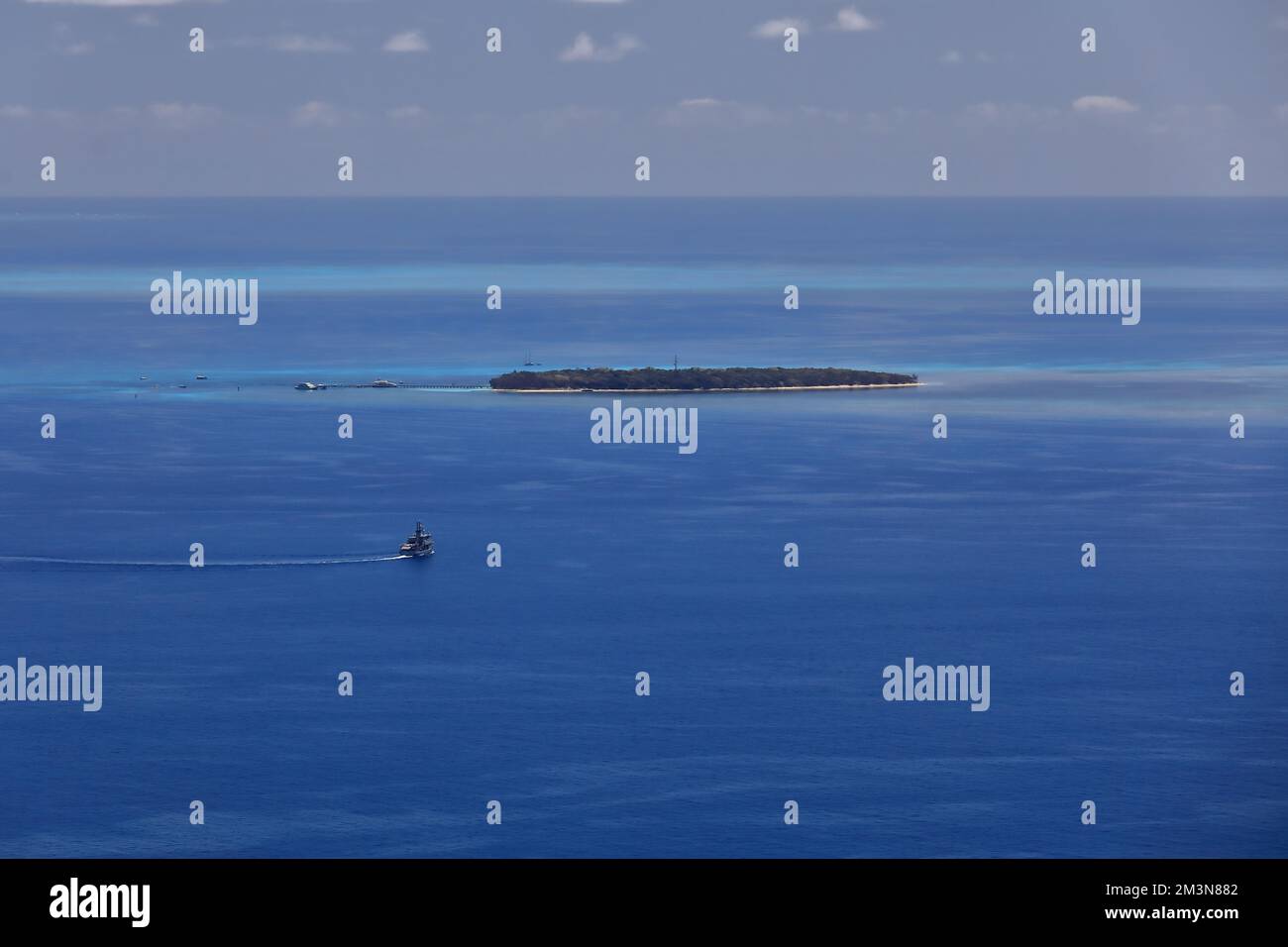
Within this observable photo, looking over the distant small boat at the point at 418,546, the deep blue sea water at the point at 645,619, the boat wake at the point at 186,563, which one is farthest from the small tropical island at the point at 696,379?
the boat wake at the point at 186,563

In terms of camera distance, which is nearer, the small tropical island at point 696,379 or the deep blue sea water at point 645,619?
the deep blue sea water at point 645,619

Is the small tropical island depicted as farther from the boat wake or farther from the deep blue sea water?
the boat wake

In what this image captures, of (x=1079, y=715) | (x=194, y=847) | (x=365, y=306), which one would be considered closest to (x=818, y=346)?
(x=365, y=306)

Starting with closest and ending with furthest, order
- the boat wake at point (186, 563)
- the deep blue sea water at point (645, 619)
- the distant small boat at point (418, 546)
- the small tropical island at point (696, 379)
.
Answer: the deep blue sea water at point (645, 619), the boat wake at point (186, 563), the distant small boat at point (418, 546), the small tropical island at point (696, 379)

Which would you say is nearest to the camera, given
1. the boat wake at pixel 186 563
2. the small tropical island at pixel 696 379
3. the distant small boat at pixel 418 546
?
the boat wake at pixel 186 563

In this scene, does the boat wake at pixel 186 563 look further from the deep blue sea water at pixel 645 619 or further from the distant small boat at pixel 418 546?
the distant small boat at pixel 418 546

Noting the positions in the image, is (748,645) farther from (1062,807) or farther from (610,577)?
(1062,807)

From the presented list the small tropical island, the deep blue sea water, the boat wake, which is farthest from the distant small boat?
the small tropical island
